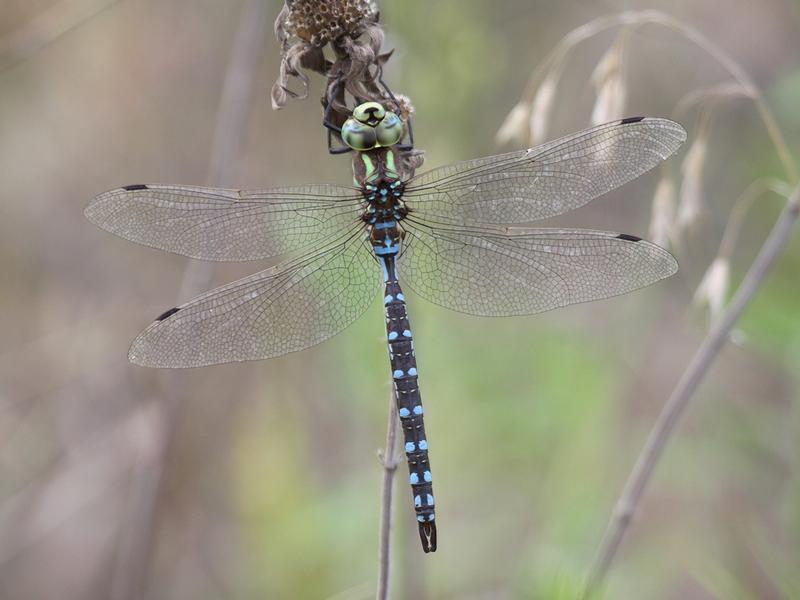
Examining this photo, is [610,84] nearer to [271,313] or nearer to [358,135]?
[358,135]

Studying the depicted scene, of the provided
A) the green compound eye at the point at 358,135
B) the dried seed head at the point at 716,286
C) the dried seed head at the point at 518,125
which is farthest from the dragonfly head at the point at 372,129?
the dried seed head at the point at 716,286

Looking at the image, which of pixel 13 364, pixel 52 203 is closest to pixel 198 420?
pixel 13 364

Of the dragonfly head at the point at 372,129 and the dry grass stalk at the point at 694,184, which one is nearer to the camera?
the dragonfly head at the point at 372,129

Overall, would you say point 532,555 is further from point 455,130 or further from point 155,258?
point 155,258

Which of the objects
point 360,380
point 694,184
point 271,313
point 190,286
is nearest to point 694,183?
point 694,184

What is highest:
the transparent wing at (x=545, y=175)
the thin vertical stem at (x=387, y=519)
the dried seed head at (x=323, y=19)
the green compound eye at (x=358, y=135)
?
the dried seed head at (x=323, y=19)

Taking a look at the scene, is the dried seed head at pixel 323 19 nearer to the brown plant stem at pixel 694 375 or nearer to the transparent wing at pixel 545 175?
the transparent wing at pixel 545 175

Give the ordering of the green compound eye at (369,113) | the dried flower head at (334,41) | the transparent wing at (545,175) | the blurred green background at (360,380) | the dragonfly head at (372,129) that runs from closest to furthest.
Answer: the dried flower head at (334,41)
the green compound eye at (369,113)
the dragonfly head at (372,129)
the transparent wing at (545,175)
the blurred green background at (360,380)
